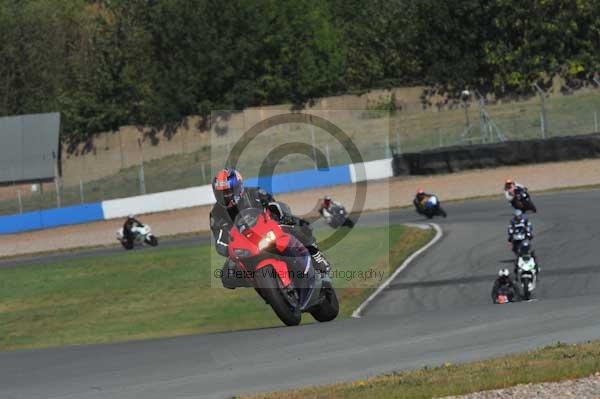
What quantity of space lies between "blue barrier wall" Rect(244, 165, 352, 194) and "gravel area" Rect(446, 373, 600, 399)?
3351cm

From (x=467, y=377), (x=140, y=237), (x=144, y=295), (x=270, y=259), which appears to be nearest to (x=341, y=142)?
(x=140, y=237)

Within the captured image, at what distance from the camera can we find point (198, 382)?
8.86 meters

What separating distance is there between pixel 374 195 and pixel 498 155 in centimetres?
441

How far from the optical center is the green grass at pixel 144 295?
2048 cm

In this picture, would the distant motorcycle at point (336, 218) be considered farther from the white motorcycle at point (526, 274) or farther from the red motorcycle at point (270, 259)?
the red motorcycle at point (270, 259)

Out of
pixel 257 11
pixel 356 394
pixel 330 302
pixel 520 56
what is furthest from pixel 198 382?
pixel 257 11

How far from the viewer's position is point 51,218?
143ft

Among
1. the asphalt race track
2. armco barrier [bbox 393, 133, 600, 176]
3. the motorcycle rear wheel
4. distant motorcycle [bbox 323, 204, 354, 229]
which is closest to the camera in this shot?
the asphalt race track

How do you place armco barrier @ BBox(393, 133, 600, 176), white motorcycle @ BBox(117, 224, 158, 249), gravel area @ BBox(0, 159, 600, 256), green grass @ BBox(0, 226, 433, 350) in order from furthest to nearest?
armco barrier @ BBox(393, 133, 600, 176) < gravel area @ BBox(0, 159, 600, 256) < white motorcycle @ BBox(117, 224, 158, 249) < green grass @ BBox(0, 226, 433, 350)

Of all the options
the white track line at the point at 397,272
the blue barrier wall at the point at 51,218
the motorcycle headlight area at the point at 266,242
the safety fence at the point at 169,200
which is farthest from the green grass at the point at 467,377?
the blue barrier wall at the point at 51,218

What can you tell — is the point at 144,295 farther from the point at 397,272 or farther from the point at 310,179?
the point at 310,179

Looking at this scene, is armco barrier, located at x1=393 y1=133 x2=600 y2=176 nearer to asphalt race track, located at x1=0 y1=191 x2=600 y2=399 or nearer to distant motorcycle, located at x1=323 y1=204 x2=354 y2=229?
distant motorcycle, located at x1=323 y1=204 x2=354 y2=229

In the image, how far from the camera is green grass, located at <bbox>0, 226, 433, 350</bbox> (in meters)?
20.5

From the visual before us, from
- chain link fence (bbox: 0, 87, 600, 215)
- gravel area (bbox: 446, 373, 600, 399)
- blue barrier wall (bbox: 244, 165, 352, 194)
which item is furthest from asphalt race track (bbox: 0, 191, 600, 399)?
chain link fence (bbox: 0, 87, 600, 215)
